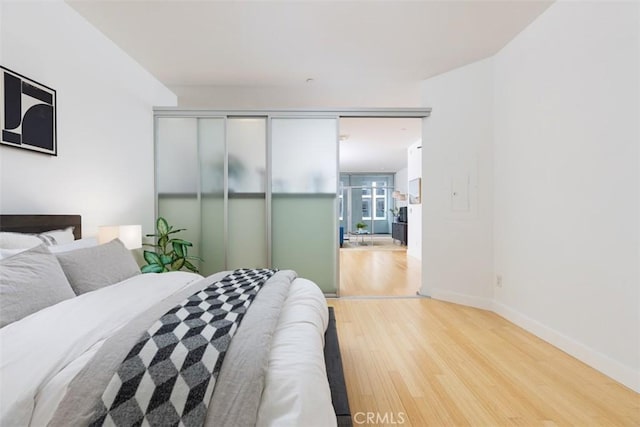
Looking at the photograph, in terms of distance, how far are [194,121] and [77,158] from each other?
4.70 feet

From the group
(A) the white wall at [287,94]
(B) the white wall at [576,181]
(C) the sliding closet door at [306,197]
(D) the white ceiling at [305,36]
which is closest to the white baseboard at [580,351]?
(B) the white wall at [576,181]

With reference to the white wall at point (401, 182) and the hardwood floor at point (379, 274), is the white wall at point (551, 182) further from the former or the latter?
the white wall at point (401, 182)

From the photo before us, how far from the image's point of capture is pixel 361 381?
1816mm

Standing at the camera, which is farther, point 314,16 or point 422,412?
point 314,16

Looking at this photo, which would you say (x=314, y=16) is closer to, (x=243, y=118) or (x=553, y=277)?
(x=243, y=118)

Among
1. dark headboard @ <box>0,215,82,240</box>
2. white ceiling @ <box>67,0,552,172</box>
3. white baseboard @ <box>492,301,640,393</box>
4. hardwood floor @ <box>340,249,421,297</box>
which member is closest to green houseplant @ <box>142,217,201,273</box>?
dark headboard @ <box>0,215,82,240</box>

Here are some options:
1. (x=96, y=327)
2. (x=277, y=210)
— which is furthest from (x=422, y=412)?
(x=277, y=210)

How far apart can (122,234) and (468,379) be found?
2856 millimetres

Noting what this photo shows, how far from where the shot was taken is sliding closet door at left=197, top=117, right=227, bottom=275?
3.55 meters

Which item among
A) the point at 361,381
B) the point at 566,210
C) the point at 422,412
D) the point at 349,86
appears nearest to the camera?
the point at 422,412

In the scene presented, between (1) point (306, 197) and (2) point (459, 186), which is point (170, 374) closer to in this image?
(1) point (306, 197)

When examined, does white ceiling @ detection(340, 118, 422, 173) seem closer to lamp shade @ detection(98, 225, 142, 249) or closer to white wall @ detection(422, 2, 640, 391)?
white wall @ detection(422, 2, 640, 391)

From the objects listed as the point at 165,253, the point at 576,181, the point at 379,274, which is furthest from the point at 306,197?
the point at 576,181

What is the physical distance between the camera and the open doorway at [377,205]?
4465mm
